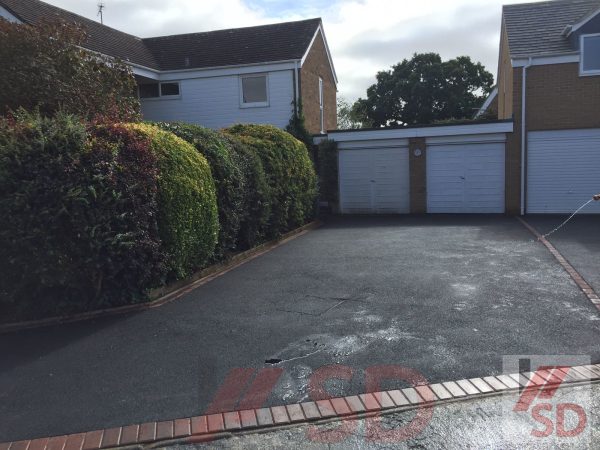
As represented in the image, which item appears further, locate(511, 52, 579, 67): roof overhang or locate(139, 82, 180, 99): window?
locate(139, 82, 180, 99): window

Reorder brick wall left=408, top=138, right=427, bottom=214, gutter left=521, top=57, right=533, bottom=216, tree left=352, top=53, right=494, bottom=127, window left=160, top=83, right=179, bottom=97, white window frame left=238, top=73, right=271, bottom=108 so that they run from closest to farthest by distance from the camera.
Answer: gutter left=521, top=57, right=533, bottom=216
brick wall left=408, top=138, right=427, bottom=214
white window frame left=238, top=73, right=271, bottom=108
window left=160, top=83, right=179, bottom=97
tree left=352, top=53, right=494, bottom=127

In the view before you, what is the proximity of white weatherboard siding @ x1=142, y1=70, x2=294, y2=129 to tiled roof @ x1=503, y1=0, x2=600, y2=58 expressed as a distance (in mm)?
7876

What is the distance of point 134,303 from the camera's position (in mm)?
6844

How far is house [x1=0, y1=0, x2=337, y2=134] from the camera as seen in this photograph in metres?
19.6

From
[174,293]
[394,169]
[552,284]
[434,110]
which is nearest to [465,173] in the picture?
[394,169]

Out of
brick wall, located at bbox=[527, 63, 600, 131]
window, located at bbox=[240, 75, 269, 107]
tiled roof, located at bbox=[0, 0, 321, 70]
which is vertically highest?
tiled roof, located at bbox=[0, 0, 321, 70]

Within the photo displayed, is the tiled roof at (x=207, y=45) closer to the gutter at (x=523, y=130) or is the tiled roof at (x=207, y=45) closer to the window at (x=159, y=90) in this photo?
the window at (x=159, y=90)

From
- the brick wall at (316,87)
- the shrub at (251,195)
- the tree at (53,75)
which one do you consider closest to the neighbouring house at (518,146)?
the brick wall at (316,87)

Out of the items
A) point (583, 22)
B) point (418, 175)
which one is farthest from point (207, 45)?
point (583, 22)

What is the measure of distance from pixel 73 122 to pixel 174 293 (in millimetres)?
2636

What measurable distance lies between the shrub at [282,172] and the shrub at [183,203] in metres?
3.11

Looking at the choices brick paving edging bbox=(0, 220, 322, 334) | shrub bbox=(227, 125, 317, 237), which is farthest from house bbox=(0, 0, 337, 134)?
brick paving edging bbox=(0, 220, 322, 334)

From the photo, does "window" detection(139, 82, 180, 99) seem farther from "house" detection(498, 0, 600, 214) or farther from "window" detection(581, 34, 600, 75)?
"window" detection(581, 34, 600, 75)

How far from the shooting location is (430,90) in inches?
1547
